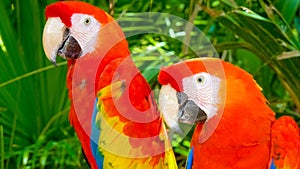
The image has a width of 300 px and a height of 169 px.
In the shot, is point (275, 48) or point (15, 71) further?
point (15, 71)

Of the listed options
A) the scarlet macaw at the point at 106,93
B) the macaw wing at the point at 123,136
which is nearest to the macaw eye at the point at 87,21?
the scarlet macaw at the point at 106,93

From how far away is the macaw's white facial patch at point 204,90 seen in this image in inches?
37.9

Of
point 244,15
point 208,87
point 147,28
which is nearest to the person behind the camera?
point 208,87

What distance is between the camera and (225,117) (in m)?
1.00

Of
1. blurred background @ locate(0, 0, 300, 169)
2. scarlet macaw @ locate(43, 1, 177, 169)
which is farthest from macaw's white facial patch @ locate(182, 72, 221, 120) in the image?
blurred background @ locate(0, 0, 300, 169)

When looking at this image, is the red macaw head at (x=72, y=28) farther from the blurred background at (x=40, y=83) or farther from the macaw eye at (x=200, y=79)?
the blurred background at (x=40, y=83)

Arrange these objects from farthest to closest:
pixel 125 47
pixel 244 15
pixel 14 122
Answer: pixel 14 122
pixel 244 15
pixel 125 47

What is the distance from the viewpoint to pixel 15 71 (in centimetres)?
152

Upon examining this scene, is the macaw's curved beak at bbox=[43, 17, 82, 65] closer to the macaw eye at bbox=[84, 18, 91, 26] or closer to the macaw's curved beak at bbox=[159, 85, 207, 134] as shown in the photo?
the macaw eye at bbox=[84, 18, 91, 26]

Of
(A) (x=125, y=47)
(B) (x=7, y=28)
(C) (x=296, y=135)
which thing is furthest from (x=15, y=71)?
(C) (x=296, y=135)

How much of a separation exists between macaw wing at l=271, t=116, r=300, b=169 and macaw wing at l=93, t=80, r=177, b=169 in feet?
0.65

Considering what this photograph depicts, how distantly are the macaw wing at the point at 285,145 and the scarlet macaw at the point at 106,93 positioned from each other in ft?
0.63

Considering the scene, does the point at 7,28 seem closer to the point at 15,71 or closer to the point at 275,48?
the point at 15,71

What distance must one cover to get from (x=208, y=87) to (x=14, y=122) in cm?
68
